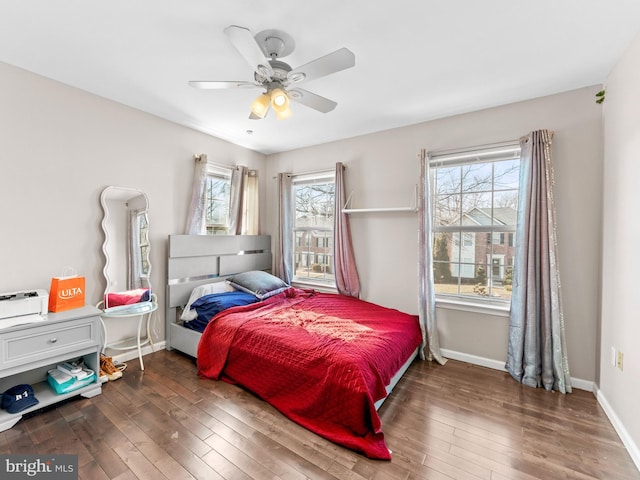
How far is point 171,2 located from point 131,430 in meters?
2.61

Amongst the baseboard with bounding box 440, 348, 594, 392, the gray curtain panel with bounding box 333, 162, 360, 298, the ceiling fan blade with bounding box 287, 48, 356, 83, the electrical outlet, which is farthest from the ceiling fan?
the baseboard with bounding box 440, 348, 594, 392

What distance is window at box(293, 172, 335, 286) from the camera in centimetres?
405

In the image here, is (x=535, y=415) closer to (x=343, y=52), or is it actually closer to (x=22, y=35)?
(x=343, y=52)

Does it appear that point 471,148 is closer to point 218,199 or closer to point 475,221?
point 475,221

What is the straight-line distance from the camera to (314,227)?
4172 mm

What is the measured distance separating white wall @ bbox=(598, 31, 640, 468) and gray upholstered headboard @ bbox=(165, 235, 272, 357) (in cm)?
333

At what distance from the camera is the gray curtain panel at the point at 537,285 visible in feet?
8.00

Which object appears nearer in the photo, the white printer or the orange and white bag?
the white printer

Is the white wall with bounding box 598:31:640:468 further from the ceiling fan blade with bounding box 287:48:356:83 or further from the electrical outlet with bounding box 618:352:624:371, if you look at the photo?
the ceiling fan blade with bounding box 287:48:356:83

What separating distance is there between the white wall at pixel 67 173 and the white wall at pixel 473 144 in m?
1.91

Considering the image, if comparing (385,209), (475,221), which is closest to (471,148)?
(475,221)

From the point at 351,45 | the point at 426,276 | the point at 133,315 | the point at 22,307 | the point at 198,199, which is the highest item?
the point at 351,45

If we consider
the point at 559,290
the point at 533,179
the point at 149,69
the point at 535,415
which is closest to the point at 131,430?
the point at 149,69

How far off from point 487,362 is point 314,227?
256 cm
